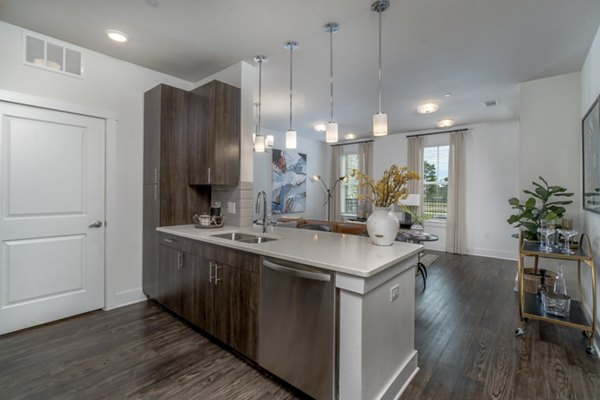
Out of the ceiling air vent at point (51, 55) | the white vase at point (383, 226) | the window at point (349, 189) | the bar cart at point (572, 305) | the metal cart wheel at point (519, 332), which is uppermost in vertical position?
the ceiling air vent at point (51, 55)

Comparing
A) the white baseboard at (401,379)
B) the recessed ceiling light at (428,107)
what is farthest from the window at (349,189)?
the white baseboard at (401,379)

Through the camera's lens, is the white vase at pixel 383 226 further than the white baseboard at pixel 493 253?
No

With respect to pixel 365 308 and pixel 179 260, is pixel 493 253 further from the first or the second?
pixel 179 260

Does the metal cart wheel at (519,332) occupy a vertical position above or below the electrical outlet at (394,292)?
below

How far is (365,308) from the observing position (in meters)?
1.45

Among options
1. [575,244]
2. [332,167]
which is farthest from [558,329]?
[332,167]

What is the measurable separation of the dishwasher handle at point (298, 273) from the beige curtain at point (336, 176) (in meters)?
6.14

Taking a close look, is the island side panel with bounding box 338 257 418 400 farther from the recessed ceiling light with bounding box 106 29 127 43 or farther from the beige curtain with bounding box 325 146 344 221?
the beige curtain with bounding box 325 146 344 221

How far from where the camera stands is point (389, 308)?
5.51 feet

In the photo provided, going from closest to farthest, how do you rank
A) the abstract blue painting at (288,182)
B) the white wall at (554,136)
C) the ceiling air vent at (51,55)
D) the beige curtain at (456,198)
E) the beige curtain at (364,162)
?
the ceiling air vent at (51,55)
the white wall at (554,136)
the beige curtain at (456,198)
the abstract blue painting at (288,182)
the beige curtain at (364,162)

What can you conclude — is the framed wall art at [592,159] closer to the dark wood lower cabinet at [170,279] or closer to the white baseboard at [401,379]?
the white baseboard at [401,379]

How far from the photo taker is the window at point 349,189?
771 centimetres

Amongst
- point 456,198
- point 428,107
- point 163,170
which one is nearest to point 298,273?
point 163,170

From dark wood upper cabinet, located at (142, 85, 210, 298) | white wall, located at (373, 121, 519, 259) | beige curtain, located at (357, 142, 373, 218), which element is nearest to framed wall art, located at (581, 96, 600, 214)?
white wall, located at (373, 121, 519, 259)
